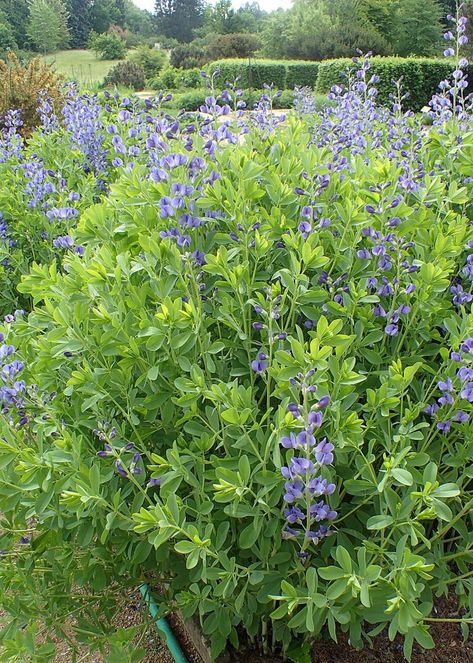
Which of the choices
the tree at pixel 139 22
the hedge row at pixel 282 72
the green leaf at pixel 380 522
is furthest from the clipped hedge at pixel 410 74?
the tree at pixel 139 22

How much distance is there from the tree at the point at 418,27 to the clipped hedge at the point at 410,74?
1164 cm

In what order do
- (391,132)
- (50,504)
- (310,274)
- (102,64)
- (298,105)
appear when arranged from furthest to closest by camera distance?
(102,64) < (298,105) < (391,132) < (310,274) < (50,504)

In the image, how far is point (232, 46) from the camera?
41.9 m

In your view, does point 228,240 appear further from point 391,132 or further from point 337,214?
point 391,132

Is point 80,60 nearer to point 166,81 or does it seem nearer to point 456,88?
point 166,81

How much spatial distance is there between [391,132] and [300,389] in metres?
2.34

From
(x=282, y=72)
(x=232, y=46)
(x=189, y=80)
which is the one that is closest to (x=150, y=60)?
(x=232, y=46)

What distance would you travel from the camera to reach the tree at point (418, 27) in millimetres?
33844

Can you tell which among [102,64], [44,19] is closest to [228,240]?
[102,64]

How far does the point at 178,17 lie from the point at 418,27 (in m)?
49.6

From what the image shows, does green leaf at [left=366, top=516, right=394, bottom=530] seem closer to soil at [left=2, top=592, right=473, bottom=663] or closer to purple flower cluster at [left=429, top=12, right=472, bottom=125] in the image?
soil at [left=2, top=592, right=473, bottom=663]

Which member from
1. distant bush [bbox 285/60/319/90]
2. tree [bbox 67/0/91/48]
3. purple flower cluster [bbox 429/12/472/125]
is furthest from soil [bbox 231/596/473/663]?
tree [bbox 67/0/91/48]

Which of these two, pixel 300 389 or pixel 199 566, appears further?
pixel 199 566

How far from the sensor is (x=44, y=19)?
55281 mm
